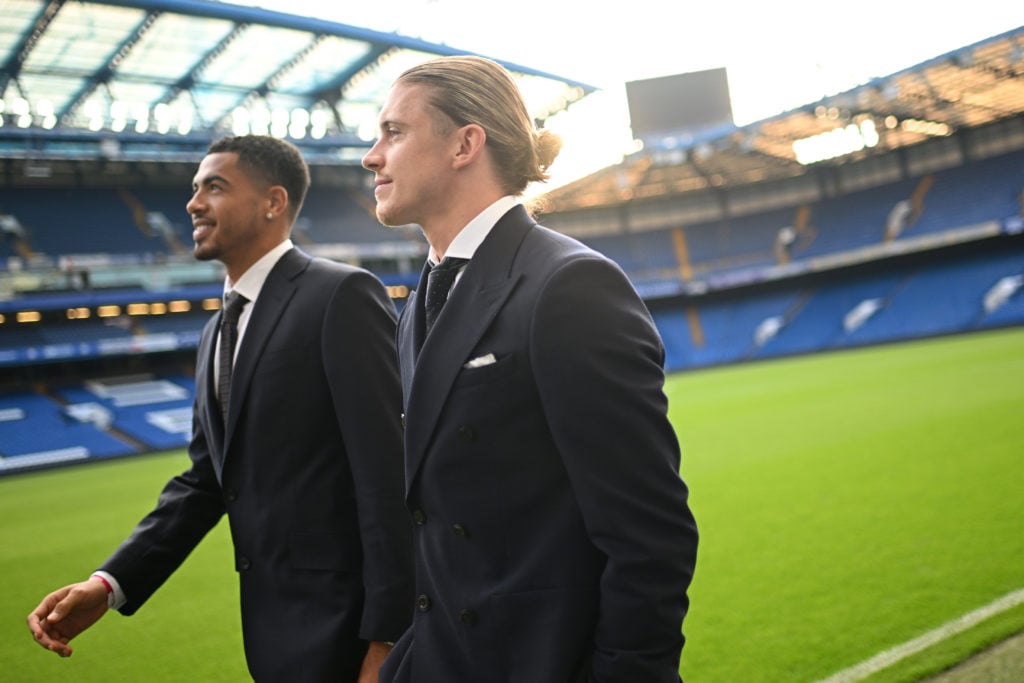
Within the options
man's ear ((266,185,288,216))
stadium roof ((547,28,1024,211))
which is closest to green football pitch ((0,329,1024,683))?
man's ear ((266,185,288,216))

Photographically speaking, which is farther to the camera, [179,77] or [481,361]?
[179,77]

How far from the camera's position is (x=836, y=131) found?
35.6 meters

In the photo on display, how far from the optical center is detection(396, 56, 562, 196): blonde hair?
1.86 m

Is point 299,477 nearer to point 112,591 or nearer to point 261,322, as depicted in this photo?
point 261,322

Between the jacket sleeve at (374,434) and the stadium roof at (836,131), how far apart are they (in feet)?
93.6

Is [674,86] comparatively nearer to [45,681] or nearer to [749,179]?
[749,179]

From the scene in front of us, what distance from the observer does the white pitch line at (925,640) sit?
11.6 ft

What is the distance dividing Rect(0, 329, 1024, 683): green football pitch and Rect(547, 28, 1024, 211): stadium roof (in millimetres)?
19295

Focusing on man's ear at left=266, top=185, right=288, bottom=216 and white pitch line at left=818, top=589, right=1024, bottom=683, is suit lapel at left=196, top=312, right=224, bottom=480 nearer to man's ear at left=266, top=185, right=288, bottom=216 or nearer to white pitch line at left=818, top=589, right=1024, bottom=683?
man's ear at left=266, top=185, right=288, bottom=216

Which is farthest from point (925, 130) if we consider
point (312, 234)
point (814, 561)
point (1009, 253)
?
point (814, 561)

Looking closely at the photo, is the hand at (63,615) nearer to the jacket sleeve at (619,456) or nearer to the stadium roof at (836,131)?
the jacket sleeve at (619,456)

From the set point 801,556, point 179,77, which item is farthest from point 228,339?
point 179,77

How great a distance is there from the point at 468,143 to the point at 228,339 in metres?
1.11

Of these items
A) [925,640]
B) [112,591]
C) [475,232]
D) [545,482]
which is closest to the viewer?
[545,482]
